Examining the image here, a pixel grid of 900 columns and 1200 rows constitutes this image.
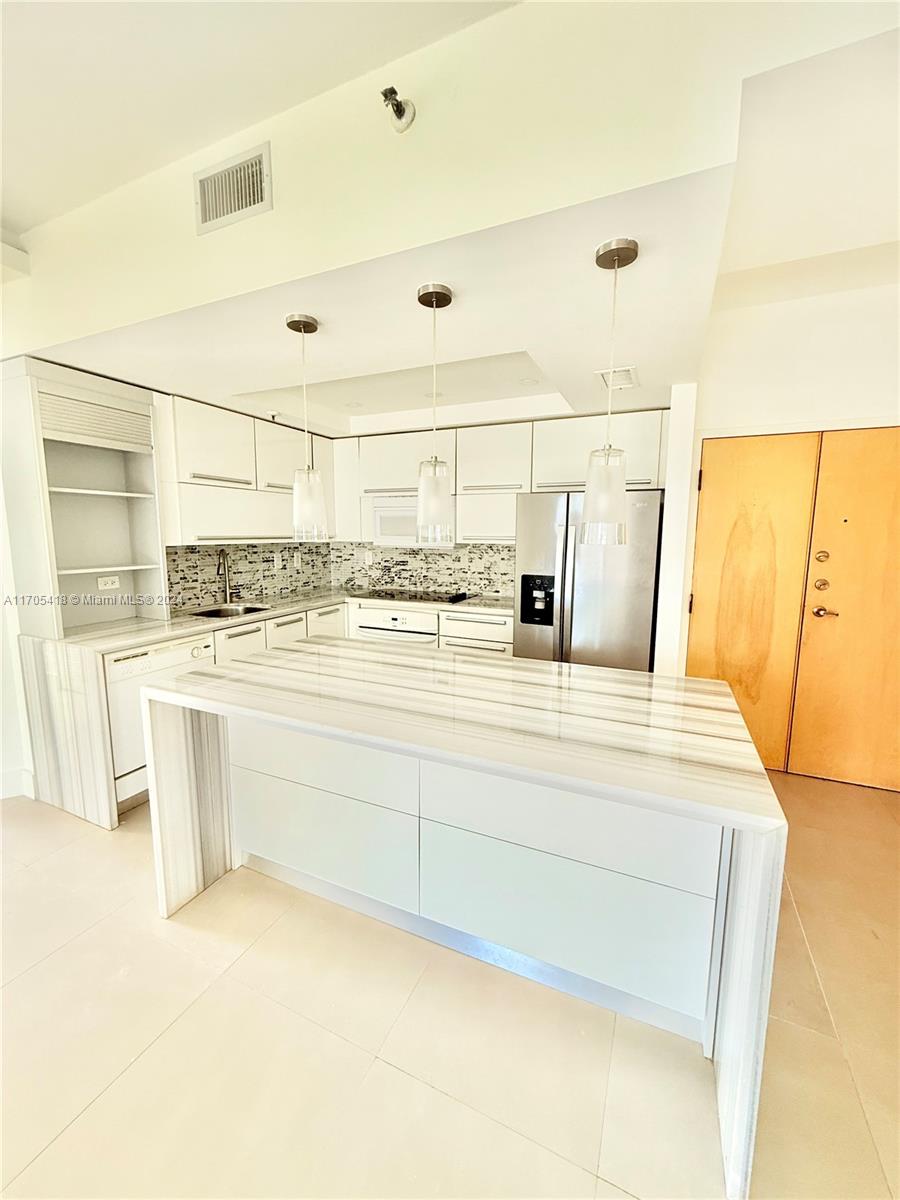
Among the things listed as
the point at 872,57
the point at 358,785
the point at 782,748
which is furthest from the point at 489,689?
the point at 782,748

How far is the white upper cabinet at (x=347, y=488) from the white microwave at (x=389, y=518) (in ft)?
0.28

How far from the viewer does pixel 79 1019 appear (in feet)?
4.86

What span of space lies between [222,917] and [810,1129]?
73.8 inches

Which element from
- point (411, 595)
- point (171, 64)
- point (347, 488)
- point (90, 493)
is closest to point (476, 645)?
point (411, 595)

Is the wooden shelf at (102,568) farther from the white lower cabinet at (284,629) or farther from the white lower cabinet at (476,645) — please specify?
the white lower cabinet at (476,645)

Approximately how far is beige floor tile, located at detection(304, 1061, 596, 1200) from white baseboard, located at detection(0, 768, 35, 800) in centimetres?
256

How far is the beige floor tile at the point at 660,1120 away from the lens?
43.8 inches

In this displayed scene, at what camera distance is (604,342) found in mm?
1910

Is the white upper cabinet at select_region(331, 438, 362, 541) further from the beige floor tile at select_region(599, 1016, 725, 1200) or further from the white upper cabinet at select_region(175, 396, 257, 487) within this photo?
the beige floor tile at select_region(599, 1016, 725, 1200)

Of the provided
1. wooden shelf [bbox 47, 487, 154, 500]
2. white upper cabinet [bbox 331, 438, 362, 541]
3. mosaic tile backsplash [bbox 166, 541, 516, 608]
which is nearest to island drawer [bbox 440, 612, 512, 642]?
mosaic tile backsplash [bbox 166, 541, 516, 608]

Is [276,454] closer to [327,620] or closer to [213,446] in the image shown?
[213,446]

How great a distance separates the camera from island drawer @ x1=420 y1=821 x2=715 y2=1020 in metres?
1.37

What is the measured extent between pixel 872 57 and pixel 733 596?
94.1 inches

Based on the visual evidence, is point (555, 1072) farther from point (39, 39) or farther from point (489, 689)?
point (39, 39)
